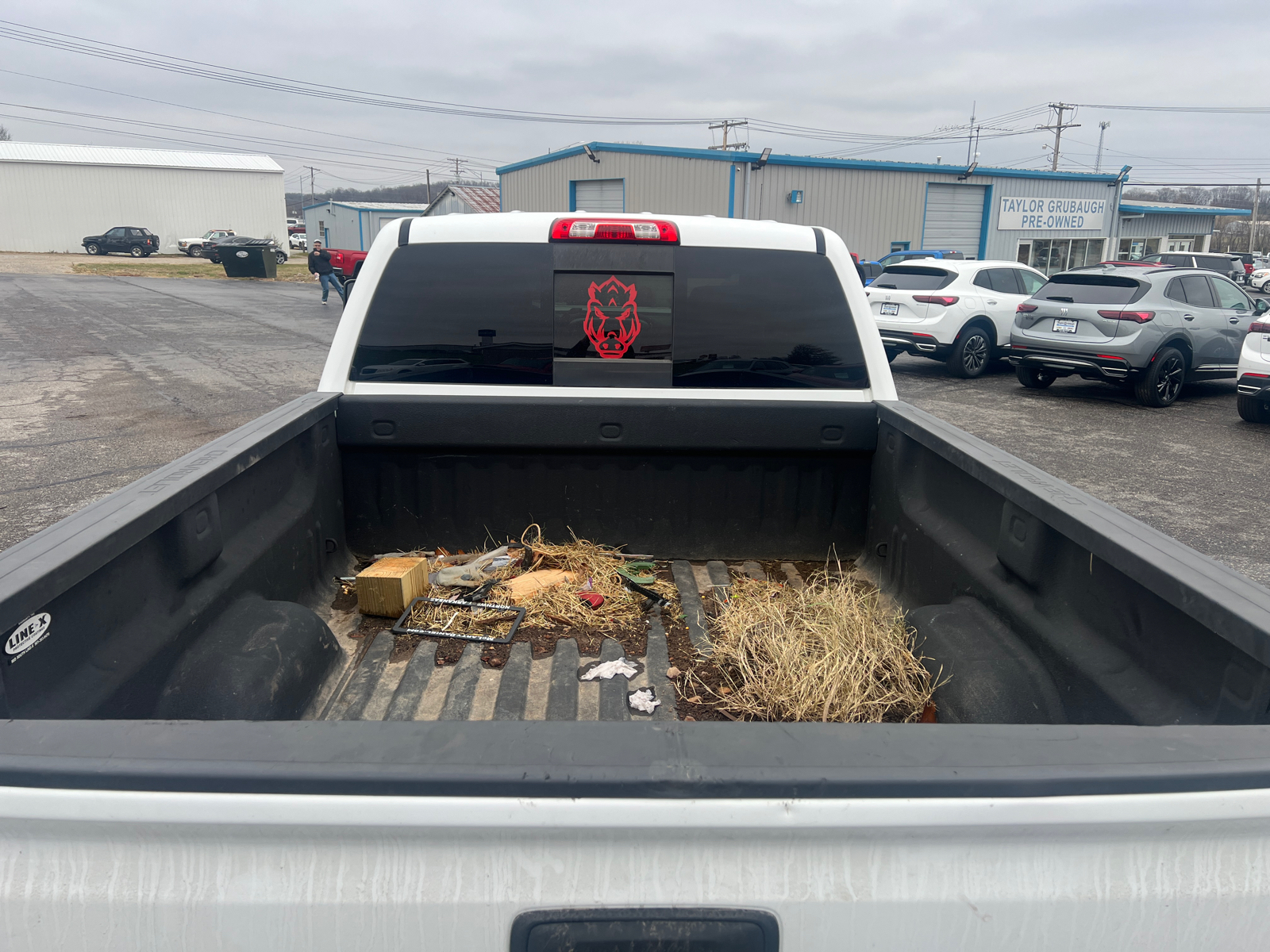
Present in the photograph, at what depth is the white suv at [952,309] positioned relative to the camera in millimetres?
14680

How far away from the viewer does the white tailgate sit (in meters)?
1.08

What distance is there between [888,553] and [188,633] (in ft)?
7.81

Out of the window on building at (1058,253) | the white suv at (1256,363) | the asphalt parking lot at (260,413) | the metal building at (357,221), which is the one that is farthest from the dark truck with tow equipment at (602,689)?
the metal building at (357,221)

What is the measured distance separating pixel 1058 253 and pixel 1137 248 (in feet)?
31.8

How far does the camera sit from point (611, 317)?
336cm

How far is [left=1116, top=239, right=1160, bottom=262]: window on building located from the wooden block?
44.8m

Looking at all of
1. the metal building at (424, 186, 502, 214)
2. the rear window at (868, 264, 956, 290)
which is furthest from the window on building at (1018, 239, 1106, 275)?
the metal building at (424, 186, 502, 214)

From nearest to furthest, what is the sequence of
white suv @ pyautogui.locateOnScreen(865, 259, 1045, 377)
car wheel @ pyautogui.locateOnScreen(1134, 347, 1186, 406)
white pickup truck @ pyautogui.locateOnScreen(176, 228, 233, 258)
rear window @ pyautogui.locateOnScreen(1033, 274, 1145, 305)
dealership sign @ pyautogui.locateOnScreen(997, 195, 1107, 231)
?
car wheel @ pyautogui.locateOnScreen(1134, 347, 1186, 406), rear window @ pyautogui.locateOnScreen(1033, 274, 1145, 305), white suv @ pyautogui.locateOnScreen(865, 259, 1045, 377), dealership sign @ pyautogui.locateOnScreen(997, 195, 1107, 231), white pickup truck @ pyautogui.locateOnScreen(176, 228, 233, 258)

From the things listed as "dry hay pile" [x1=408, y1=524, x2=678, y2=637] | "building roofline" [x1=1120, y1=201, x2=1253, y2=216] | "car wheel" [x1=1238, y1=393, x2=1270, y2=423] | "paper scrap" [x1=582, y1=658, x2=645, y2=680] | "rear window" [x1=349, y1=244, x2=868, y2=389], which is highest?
"building roofline" [x1=1120, y1=201, x2=1253, y2=216]

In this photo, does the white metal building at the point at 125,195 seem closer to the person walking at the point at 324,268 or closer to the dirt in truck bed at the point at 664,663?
the person walking at the point at 324,268

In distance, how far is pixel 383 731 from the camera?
1185 mm

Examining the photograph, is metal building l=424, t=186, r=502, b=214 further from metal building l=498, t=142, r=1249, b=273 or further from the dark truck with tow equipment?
the dark truck with tow equipment

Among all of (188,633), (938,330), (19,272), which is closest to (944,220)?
(938,330)

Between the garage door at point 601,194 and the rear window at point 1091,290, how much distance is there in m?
18.2
